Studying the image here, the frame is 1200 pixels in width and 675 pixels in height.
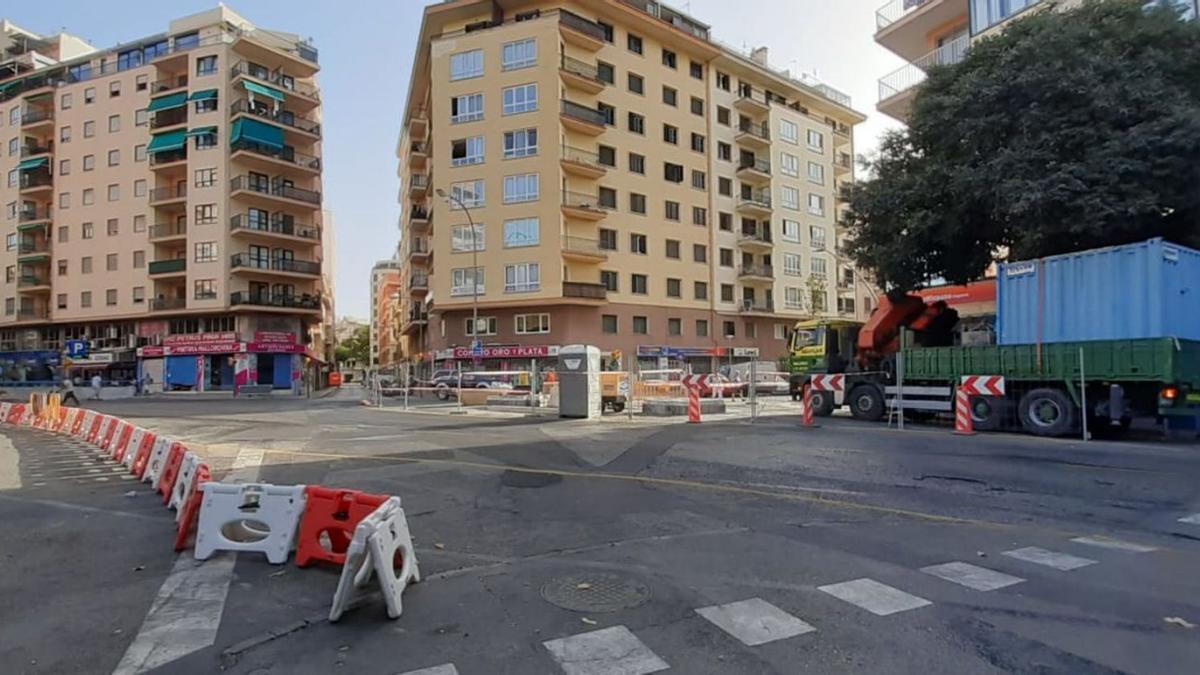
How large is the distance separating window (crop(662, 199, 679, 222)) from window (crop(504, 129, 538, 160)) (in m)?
11.1

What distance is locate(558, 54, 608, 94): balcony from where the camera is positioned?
147 ft

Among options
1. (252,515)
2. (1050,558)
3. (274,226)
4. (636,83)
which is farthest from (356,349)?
(1050,558)

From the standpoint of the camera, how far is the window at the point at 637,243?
4834 cm

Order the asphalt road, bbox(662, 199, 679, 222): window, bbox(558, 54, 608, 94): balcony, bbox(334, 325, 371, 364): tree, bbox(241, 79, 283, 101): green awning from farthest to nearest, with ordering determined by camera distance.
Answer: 1. bbox(334, 325, 371, 364): tree
2. bbox(241, 79, 283, 101): green awning
3. bbox(662, 199, 679, 222): window
4. bbox(558, 54, 608, 94): balcony
5. the asphalt road

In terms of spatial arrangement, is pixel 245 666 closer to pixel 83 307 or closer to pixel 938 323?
pixel 938 323

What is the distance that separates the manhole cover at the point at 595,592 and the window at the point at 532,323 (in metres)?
39.4

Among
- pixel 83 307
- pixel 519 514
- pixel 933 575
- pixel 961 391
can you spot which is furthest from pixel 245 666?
pixel 83 307

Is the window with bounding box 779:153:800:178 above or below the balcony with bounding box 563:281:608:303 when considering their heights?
above

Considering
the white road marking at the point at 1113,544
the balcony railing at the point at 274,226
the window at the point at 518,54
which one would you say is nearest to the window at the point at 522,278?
the window at the point at 518,54

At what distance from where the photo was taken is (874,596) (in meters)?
4.68

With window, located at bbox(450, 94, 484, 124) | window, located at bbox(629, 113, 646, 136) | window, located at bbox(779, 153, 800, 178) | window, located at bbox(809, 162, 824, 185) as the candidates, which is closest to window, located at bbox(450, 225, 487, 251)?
window, located at bbox(450, 94, 484, 124)

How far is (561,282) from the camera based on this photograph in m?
43.5

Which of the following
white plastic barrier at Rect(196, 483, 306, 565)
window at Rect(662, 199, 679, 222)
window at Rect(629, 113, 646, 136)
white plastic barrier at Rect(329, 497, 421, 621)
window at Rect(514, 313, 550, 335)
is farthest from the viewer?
window at Rect(662, 199, 679, 222)

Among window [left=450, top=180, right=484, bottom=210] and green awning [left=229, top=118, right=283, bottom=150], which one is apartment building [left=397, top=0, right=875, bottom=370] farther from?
green awning [left=229, top=118, right=283, bottom=150]
